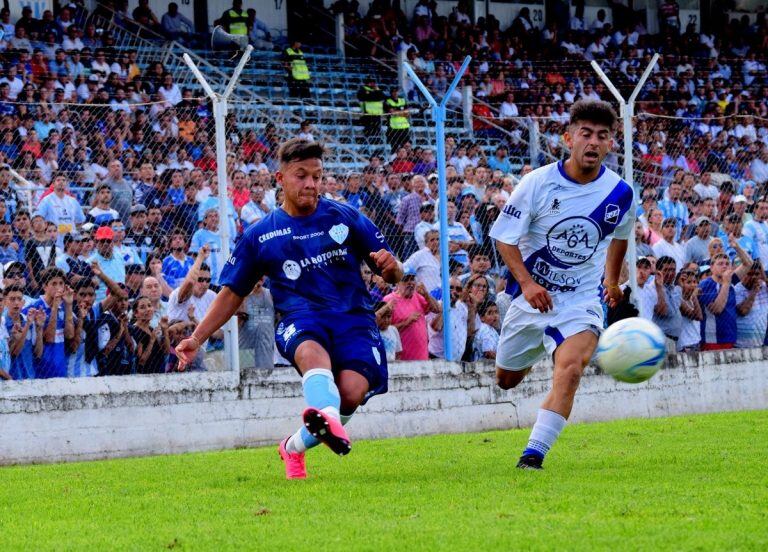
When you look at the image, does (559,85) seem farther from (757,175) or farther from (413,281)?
(413,281)

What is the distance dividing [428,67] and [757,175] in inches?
354

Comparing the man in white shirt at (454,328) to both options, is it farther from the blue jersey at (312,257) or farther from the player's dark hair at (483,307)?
the blue jersey at (312,257)

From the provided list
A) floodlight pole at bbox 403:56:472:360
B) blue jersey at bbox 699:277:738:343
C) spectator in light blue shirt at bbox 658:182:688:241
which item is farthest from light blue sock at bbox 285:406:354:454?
spectator in light blue shirt at bbox 658:182:688:241

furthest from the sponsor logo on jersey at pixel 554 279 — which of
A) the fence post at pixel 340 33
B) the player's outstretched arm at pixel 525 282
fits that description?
the fence post at pixel 340 33

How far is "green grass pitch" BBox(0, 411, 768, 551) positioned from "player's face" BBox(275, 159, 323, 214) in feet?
5.64

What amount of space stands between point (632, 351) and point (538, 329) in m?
0.91

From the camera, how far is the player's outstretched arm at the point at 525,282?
809cm

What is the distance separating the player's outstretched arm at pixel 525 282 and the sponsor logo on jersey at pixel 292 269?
131 cm

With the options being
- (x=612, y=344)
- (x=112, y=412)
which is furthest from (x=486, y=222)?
(x=612, y=344)

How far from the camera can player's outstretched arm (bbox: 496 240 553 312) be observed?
8086mm

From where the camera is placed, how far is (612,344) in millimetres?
7941

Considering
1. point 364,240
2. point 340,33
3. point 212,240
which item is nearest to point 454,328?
point 212,240

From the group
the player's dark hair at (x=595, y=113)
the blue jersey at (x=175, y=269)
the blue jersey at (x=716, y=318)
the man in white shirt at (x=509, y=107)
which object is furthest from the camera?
the man in white shirt at (x=509, y=107)

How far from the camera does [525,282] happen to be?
26.9 ft
